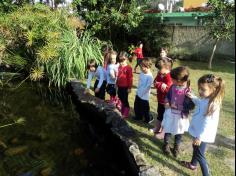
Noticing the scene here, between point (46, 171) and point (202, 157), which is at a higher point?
point (202, 157)

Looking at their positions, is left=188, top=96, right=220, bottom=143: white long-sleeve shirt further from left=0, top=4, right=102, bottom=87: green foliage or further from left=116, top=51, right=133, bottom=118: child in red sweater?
Answer: left=0, top=4, right=102, bottom=87: green foliage

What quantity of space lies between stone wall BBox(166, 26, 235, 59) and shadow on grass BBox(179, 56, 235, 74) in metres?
0.57

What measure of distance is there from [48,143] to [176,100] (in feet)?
7.08

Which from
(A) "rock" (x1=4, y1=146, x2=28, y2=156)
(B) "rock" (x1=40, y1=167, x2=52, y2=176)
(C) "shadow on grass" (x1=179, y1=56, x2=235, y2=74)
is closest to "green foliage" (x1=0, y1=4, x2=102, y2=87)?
(A) "rock" (x1=4, y1=146, x2=28, y2=156)

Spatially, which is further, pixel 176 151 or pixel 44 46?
pixel 44 46

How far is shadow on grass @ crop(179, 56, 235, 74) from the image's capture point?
1274 centimetres

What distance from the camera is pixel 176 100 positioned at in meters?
4.35

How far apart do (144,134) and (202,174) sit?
1309 millimetres

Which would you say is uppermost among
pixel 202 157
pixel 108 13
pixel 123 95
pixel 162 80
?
pixel 108 13

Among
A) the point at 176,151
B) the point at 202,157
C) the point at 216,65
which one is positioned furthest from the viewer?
the point at 216,65

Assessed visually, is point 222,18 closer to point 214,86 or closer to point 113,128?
point 113,128

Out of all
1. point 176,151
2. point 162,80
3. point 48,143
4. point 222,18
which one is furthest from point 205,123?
point 222,18

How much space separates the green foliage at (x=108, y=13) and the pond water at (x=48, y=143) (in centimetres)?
455

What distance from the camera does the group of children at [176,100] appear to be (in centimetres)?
374
